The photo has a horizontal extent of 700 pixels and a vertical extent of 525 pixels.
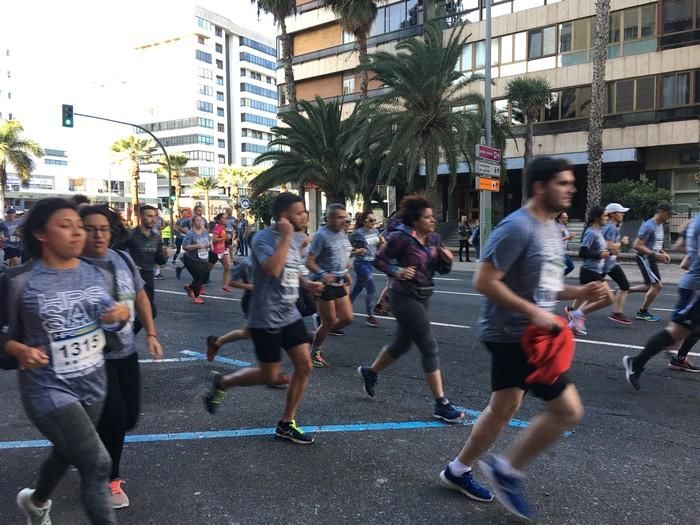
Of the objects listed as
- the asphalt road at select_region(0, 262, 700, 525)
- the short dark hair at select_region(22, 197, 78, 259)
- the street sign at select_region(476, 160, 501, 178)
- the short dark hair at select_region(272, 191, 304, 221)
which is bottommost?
the asphalt road at select_region(0, 262, 700, 525)

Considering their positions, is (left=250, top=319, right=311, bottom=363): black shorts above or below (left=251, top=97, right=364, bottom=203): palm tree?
below

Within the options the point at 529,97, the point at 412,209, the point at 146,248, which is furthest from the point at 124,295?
the point at 529,97

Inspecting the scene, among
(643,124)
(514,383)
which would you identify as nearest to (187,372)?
(514,383)

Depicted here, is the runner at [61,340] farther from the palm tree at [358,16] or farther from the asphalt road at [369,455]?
the palm tree at [358,16]

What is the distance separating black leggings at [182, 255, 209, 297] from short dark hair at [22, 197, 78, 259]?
8019 millimetres

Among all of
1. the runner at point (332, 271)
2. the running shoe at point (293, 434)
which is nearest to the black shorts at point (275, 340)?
the running shoe at point (293, 434)

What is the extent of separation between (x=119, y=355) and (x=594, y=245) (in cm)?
629

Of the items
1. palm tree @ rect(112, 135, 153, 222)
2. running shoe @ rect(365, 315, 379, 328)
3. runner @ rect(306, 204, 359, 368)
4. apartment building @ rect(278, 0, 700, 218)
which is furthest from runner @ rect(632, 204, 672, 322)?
palm tree @ rect(112, 135, 153, 222)

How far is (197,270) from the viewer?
34.4 feet

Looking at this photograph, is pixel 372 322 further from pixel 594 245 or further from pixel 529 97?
pixel 529 97

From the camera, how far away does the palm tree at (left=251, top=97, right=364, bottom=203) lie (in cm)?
2450

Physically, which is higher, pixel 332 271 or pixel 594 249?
pixel 594 249

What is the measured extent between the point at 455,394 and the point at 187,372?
107 inches

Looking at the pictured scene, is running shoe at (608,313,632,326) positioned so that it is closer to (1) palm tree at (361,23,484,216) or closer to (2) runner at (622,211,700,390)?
(2) runner at (622,211,700,390)
